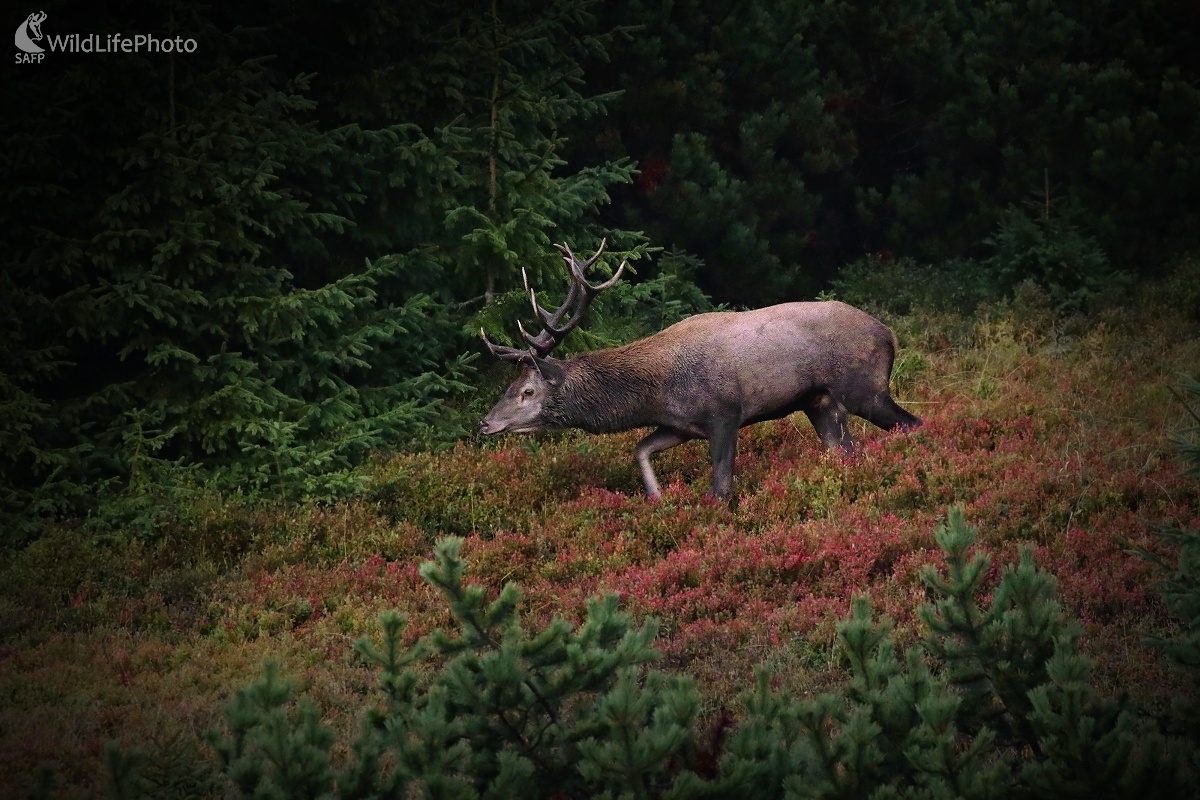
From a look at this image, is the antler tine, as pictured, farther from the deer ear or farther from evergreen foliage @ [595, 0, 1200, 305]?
evergreen foliage @ [595, 0, 1200, 305]

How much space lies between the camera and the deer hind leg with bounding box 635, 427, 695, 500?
12023mm

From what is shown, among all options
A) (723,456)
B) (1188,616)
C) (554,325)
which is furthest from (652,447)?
(1188,616)

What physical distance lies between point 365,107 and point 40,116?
3674 mm

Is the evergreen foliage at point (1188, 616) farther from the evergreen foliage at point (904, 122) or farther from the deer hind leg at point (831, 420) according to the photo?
the evergreen foliage at point (904, 122)

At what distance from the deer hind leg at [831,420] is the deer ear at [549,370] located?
245 cm

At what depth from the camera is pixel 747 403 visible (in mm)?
11969

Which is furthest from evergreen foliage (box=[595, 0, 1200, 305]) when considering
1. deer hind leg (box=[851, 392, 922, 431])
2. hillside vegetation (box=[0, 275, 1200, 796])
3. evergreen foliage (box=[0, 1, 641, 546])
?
deer hind leg (box=[851, 392, 922, 431])

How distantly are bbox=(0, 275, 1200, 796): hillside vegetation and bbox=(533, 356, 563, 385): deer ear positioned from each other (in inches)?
39.0

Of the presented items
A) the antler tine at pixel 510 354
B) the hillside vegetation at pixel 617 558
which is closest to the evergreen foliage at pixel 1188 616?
the hillside vegetation at pixel 617 558

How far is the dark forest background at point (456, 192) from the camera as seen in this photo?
12.1 m

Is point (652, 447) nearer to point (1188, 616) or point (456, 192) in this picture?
point (456, 192)

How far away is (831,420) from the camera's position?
12570 mm

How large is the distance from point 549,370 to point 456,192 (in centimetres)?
377

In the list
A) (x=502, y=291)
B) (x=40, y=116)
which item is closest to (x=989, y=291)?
(x=502, y=291)
